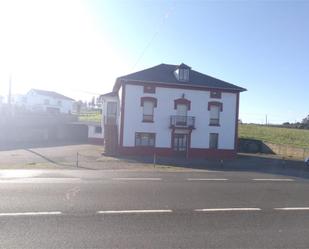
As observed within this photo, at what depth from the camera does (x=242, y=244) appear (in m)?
6.84

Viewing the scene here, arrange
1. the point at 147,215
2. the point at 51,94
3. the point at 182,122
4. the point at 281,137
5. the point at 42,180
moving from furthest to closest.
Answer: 1. the point at 51,94
2. the point at 281,137
3. the point at 182,122
4. the point at 42,180
5. the point at 147,215

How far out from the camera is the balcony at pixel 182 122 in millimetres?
35444

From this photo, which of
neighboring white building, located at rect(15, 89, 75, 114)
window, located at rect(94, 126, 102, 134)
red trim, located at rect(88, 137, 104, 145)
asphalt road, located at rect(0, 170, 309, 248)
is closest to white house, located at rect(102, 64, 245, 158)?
red trim, located at rect(88, 137, 104, 145)

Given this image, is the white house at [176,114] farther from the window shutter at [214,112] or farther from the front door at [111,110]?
the front door at [111,110]

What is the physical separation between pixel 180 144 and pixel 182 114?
2.83m

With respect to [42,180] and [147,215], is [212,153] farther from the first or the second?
[147,215]

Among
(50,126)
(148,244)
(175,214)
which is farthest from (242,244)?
(50,126)

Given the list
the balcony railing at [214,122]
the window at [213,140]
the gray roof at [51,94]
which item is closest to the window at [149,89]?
the balcony railing at [214,122]

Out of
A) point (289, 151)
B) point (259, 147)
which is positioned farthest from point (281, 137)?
point (289, 151)

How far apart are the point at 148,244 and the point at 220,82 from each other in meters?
32.2

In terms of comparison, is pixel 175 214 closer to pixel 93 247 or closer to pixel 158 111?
pixel 93 247

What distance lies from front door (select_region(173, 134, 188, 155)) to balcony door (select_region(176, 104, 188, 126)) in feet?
4.22

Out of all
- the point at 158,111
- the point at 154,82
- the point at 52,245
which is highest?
the point at 154,82

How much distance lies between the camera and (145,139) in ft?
116
